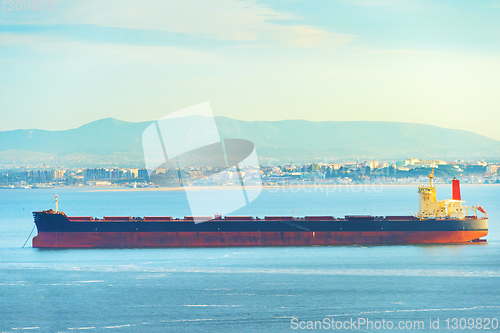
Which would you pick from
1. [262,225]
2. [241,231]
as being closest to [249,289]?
[241,231]

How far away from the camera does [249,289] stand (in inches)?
1057

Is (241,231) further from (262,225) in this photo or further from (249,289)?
(249,289)

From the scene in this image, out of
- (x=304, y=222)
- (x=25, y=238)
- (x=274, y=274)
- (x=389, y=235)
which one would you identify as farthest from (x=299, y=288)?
(x=25, y=238)

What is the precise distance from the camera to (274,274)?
30.0m

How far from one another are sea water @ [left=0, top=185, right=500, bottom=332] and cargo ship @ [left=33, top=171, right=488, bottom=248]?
850mm

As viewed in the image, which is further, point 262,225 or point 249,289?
point 262,225

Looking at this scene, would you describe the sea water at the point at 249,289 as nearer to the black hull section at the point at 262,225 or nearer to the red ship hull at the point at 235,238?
the red ship hull at the point at 235,238

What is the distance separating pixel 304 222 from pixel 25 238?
2334 cm

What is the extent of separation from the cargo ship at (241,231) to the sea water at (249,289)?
0.85m

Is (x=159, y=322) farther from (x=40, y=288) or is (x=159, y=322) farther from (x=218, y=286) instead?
(x=40, y=288)

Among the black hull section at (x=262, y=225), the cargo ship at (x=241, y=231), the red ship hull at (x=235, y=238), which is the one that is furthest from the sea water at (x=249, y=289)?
the black hull section at (x=262, y=225)

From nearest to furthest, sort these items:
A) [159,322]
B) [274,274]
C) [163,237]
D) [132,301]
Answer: [159,322], [132,301], [274,274], [163,237]

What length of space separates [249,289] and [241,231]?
11330 mm

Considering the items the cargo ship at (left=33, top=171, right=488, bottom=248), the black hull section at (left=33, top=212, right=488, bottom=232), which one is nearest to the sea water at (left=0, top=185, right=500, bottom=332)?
→ the cargo ship at (left=33, top=171, right=488, bottom=248)
